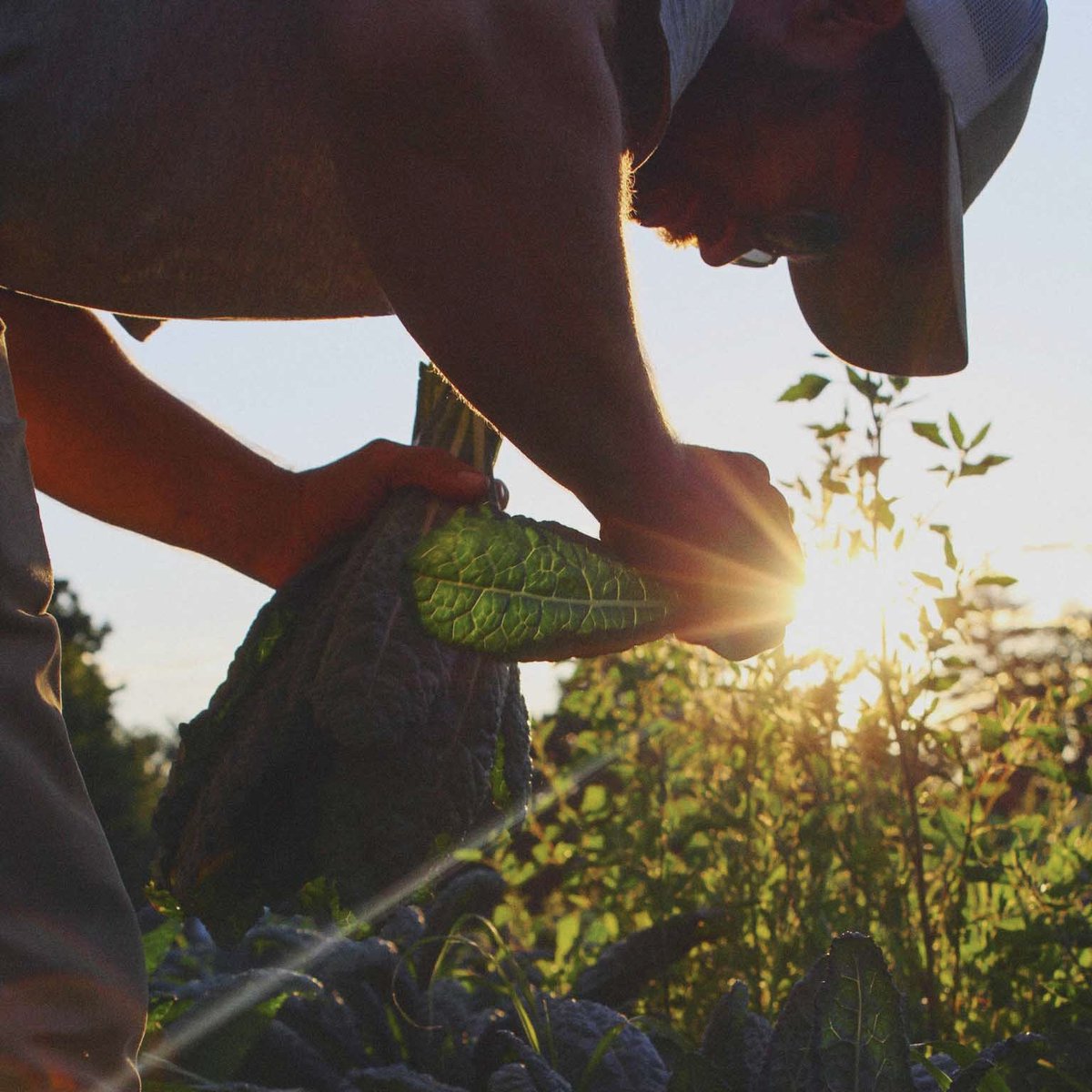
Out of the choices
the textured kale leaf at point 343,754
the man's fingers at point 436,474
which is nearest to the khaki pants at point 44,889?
the textured kale leaf at point 343,754

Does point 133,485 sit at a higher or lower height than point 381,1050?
higher

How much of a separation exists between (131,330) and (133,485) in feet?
0.71

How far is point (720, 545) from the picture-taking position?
1.07 metres

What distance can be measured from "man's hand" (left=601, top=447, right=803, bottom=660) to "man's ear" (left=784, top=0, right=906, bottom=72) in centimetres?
56

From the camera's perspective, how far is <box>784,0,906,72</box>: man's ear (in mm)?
1356

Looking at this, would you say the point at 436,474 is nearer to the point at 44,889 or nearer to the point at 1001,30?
the point at 44,889

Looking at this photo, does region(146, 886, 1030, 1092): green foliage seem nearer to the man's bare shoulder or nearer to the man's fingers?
the man's fingers

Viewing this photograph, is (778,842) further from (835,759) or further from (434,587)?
(434,587)

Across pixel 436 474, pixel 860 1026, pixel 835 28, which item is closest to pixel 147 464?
pixel 436 474

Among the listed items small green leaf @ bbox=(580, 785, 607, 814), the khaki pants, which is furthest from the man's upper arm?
small green leaf @ bbox=(580, 785, 607, 814)

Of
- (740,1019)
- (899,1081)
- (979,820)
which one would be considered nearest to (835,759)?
(979,820)

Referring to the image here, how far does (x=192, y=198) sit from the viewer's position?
3.83 feet

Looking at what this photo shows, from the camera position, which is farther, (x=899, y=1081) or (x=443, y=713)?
(x=899, y=1081)

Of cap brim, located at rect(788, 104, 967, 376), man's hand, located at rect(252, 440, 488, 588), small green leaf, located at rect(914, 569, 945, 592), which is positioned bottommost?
man's hand, located at rect(252, 440, 488, 588)
